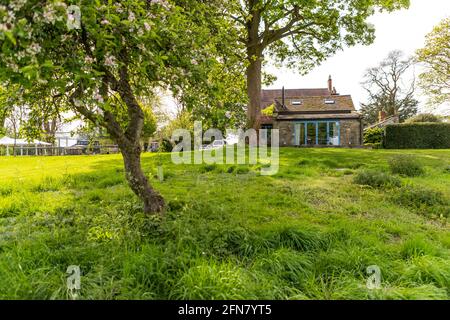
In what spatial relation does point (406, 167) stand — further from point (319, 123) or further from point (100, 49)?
point (319, 123)

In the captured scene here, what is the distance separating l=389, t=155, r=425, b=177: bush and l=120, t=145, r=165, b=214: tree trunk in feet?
23.1

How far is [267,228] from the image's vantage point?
4.61 m

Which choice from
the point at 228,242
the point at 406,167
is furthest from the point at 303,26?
the point at 228,242

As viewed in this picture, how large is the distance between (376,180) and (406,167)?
2084mm

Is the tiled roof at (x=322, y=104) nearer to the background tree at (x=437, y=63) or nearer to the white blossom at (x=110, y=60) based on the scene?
the background tree at (x=437, y=63)

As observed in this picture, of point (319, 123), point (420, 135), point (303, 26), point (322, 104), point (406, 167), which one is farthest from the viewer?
point (322, 104)

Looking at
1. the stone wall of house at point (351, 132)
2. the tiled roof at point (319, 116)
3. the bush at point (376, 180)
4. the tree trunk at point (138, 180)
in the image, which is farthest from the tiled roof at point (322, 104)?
the tree trunk at point (138, 180)

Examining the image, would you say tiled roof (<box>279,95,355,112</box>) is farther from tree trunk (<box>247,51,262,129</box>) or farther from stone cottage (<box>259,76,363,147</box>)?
tree trunk (<box>247,51,262,129</box>)

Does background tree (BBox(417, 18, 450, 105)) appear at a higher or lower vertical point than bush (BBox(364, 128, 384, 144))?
higher

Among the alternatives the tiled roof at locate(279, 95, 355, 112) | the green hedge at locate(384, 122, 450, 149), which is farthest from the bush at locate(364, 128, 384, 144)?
the tiled roof at locate(279, 95, 355, 112)

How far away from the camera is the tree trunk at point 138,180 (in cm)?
496

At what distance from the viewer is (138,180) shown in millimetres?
5035

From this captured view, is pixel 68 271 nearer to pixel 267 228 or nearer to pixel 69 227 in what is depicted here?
pixel 69 227

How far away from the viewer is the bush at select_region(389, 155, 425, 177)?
29.6 ft
